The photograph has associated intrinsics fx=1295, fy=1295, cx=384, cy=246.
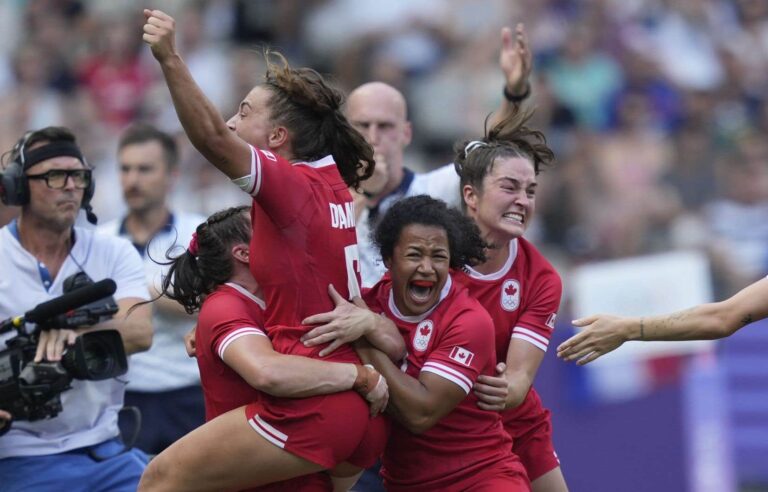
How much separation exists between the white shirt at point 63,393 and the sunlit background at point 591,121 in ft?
14.1

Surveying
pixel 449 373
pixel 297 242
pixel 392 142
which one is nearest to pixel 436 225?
pixel 449 373

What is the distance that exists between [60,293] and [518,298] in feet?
6.71

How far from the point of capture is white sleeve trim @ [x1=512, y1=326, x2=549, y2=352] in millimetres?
5125

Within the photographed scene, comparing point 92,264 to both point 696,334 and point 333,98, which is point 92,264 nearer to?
point 333,98

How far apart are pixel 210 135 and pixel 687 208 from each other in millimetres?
7519

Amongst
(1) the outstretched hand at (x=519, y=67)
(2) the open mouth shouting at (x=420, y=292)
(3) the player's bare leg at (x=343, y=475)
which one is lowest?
(3) the player's bare leg at (x=343, y=475)

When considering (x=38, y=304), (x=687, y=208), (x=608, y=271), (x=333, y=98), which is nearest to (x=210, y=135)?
(x=333, y=98)

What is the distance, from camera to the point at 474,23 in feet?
40.0

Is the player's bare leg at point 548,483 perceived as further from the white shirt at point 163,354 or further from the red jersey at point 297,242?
the white shirt at point 163,354

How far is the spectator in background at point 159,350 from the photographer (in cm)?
711

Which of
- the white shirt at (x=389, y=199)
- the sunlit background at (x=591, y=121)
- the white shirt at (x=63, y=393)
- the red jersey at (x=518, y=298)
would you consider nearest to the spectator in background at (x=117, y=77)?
the sunlit background at (x=591, y=121)

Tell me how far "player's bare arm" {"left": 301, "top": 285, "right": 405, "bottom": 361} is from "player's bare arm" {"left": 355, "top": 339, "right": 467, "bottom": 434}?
0.16 feet

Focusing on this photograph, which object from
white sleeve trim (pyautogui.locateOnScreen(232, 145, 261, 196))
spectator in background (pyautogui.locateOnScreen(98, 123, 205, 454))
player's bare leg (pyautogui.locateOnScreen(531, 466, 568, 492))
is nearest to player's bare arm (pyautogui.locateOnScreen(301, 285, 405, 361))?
white sleeve trim (pyautogui.locateOnScreen(232, 145, 261, 196))

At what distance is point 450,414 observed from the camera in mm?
4848
